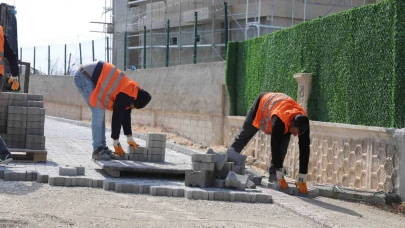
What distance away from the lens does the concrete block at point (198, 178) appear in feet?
28.8

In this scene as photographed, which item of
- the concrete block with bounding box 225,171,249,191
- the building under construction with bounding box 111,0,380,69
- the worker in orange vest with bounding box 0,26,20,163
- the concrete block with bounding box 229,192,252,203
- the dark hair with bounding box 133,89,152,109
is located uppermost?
the building under construction with bounding box 111,0,380,69

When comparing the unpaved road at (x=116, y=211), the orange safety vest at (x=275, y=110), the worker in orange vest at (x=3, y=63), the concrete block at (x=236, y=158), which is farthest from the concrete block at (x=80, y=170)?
the orange safety vest at (x=275, y=110)

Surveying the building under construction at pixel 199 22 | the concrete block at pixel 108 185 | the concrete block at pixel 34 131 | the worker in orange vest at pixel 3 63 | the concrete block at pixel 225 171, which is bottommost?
the concrete block at pixel 108 185

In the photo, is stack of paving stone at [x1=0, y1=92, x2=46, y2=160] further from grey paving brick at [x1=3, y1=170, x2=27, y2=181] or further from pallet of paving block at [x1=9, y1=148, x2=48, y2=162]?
grey paving brick at [x1=3, y1=170, x2=27, y2=181]

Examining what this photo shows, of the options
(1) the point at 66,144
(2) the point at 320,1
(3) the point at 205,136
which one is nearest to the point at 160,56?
(2) the point at 320,1

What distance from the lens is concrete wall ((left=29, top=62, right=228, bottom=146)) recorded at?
54.5 ft

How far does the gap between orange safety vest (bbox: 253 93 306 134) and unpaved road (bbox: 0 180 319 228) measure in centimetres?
132

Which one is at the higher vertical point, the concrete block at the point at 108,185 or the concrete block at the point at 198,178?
the concrete block at the point at 198,178

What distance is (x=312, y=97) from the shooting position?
1146 centimetres

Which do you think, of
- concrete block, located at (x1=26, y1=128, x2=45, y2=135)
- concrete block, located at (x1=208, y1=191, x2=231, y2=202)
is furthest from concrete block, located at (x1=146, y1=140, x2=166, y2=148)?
concrete block, located at (x1=208, y1=191, x2=231, y2=202)

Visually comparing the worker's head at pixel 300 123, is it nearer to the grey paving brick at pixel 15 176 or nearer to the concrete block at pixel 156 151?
the concrete block at pixel 156 151

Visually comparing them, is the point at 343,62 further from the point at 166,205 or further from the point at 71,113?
the point at 71,113

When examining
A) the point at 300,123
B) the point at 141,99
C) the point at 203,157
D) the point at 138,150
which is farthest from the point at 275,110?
the point at 138,150

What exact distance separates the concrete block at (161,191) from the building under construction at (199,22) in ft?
46.6
